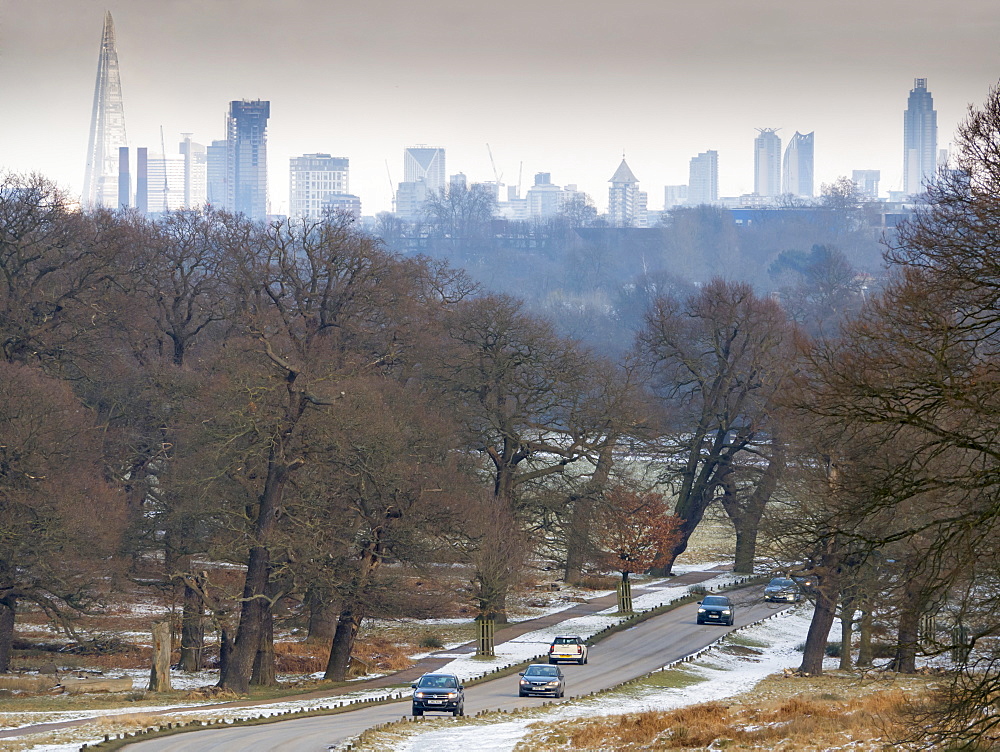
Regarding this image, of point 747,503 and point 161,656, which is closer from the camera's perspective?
point 161,656

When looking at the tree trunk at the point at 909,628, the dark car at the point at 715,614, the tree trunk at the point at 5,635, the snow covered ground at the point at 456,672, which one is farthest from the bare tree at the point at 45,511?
the tree trunk at the point at 909,628

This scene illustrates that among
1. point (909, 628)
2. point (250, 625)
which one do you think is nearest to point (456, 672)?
point (250, 625)

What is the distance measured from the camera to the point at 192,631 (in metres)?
51.8

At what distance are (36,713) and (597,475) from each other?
3225cm

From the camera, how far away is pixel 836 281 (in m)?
183

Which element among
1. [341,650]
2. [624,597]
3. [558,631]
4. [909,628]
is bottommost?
[558,631]

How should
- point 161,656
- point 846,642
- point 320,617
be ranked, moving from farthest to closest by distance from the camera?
point 320,617, point 846,642, point 161,656

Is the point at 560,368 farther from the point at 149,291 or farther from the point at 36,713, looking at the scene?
the point at 36,713

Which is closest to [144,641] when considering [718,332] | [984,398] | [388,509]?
[388,509]

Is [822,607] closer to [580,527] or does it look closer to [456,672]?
[456,672]

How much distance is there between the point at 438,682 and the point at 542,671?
16.0 ft

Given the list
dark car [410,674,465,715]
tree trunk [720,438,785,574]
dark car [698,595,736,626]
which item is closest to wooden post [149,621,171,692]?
dark car [410,674,465,715]

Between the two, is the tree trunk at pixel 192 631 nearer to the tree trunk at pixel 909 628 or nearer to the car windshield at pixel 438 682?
the car windshield at pixel 438 682

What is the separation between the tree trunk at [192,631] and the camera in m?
48.1
